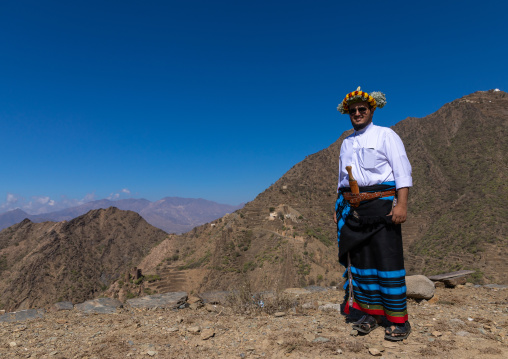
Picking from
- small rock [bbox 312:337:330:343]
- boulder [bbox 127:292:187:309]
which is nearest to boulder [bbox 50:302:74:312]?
boulder [bbox 127:292:187:309]

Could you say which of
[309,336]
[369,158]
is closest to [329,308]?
[309,336]

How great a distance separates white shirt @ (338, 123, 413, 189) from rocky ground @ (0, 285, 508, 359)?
1.55 m

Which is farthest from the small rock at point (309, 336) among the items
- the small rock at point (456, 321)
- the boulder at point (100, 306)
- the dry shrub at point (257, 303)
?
the boulder at point (100, 306)

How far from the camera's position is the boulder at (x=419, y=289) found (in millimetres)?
4664

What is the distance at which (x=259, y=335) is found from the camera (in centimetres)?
299

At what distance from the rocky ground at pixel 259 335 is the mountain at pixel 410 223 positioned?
9851 mm

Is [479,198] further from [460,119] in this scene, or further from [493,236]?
[460,119]

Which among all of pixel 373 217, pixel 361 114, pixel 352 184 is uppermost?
pixel 361 114

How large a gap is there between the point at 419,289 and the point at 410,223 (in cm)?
3990

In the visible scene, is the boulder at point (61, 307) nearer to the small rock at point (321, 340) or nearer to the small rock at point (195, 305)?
the small rock at point (195, 305)

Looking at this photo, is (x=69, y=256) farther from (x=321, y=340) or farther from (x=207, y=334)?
(x=321, y=340)

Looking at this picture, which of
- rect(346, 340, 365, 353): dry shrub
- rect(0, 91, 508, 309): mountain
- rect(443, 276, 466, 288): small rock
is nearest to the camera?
rect(346, 340, 365, 353): dry shrub

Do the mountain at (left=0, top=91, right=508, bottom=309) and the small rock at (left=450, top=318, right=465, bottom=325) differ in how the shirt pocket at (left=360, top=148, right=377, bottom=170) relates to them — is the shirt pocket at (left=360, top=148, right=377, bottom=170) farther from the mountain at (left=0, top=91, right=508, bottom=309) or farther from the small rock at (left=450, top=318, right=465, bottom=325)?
the mountain at (left=0, top=91, right=508, bottom=309)

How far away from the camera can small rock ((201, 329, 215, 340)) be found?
9.75 ft
